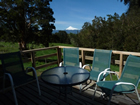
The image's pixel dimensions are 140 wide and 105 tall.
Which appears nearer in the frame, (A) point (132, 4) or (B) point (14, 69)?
(B) point (14, 69)

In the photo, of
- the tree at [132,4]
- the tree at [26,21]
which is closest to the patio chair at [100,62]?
the tree at [26,21]

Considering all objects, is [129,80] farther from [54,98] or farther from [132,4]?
[132,4]

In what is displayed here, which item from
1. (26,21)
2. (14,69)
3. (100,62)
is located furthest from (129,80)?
(26,21)

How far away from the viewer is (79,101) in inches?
92.0

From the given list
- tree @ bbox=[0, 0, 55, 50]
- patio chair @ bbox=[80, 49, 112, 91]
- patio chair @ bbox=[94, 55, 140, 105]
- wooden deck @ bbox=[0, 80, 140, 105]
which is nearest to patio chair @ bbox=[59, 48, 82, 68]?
patio chair @ bbox=[80, 49, 112, 91]

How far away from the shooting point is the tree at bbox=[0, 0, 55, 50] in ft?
22.0

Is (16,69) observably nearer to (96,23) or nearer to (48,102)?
(48,102)

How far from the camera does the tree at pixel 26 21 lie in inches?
264

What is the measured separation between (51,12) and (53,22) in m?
0.68

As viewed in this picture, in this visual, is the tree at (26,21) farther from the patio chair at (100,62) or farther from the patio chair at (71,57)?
the patio chair at (100,62)

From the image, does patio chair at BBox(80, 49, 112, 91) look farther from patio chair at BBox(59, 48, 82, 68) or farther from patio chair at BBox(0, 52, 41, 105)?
patio chair at BBox(0, 52, 41, 105)

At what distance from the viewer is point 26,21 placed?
7629mm

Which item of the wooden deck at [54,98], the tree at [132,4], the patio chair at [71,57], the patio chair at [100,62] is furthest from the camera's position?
the tree at [132,4]

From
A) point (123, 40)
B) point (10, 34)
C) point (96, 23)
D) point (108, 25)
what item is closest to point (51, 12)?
point (10, 34)
